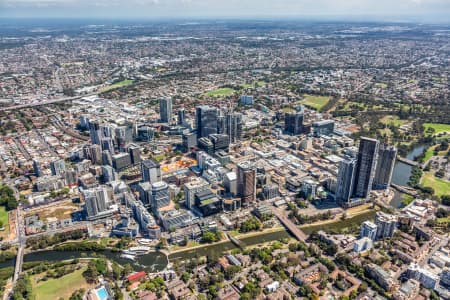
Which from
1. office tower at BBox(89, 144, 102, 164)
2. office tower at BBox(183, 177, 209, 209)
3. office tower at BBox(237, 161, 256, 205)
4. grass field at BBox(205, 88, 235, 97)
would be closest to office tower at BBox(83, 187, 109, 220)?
office tower at BBox(183, 177, 209, 209)

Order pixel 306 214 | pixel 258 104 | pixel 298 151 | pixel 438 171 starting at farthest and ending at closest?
pixel 258 104 → pixel 298 151 → pixel 438 171 → pixel 306 214

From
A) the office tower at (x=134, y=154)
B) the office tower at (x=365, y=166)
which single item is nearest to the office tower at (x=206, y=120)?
the office tower at (x=134, y=154)

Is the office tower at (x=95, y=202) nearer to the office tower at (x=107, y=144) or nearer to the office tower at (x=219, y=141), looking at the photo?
the office tower at (x=107, y=144)

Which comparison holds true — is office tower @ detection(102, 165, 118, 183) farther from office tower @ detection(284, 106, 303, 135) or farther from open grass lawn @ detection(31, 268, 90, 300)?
office tower @ detection(284, 106, 303, 135)

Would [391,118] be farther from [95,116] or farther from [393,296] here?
[95,116]

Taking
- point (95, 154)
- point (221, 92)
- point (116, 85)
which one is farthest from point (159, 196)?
point (116, 85)

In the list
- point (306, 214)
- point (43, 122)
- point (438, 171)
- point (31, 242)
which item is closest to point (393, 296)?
point (306, 214)

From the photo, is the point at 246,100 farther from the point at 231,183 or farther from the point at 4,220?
the point at 4,220
